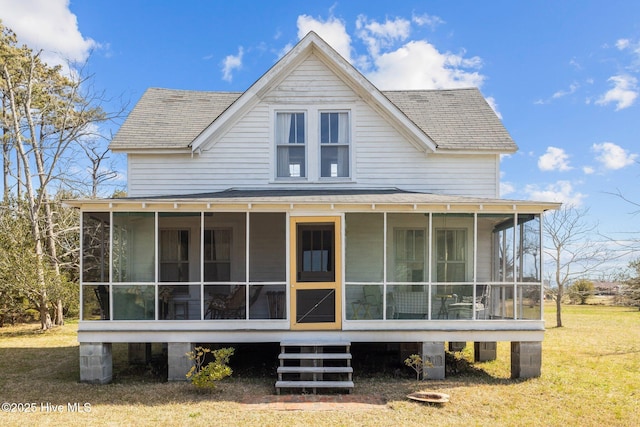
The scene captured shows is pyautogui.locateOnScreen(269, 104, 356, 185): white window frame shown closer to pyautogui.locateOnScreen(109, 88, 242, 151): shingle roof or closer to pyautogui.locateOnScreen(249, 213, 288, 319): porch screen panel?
pyautogui.locateOnScreen(249, 213, 288, 319): porch screen panel

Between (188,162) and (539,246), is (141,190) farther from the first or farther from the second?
(539,246)

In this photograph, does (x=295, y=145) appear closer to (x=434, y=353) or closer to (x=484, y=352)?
(x=434, y=353)

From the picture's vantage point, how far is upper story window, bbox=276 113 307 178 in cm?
1230

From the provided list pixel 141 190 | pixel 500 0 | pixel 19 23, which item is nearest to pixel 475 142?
pixel 500 0

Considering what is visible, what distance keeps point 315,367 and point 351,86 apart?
715cm

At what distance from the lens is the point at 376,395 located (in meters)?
8.52

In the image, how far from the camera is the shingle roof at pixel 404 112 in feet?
40.8

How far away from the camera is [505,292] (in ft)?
35.0

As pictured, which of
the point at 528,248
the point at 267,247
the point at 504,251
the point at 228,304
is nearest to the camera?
the point at 228,304

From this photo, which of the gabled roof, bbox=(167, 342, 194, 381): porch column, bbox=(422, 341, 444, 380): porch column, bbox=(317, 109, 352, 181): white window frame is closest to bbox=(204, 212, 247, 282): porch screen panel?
the gabled roof

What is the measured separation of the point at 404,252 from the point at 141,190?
23.4ft

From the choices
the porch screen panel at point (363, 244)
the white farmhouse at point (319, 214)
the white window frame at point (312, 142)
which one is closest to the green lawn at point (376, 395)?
the white farmhouse at point (319, 214)

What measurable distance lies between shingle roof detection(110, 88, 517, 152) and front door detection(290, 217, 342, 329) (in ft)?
13.1

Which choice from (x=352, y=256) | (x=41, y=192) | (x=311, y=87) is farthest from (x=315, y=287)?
(x=41, y=192)
